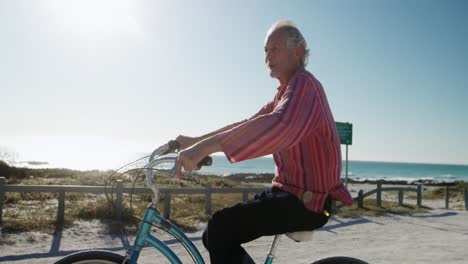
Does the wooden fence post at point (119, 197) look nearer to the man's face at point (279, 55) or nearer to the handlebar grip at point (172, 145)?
the handlebar grip at point (172, 145)

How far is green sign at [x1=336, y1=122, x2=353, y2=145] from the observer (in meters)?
14.5

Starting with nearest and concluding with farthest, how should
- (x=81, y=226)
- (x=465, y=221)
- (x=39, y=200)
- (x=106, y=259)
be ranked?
(x=106, y=259), (x=81, y=226), (x=39, y=200), (x=465, y=221)

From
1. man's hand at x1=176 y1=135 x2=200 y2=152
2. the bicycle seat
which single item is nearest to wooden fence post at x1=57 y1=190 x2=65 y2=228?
man's hand at x1=176 y1=135 x2=200 y2=152

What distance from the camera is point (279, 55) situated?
2.49 m

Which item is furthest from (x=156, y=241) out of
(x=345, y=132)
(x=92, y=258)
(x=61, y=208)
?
(x=345, y=132)

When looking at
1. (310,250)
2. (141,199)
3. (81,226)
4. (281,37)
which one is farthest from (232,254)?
(141,199)

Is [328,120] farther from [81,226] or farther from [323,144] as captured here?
[81,226]

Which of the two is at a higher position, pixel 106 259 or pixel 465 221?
pixel 106 259

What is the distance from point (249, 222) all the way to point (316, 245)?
6.43 m

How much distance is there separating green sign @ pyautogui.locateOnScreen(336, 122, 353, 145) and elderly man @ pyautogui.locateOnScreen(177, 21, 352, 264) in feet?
40.5

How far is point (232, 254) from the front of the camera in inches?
91.8

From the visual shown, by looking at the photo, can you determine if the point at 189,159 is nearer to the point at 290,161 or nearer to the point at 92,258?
the point at 290,161

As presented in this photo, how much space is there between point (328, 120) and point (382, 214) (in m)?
13.4

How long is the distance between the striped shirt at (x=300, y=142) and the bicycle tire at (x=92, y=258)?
86 cm
